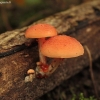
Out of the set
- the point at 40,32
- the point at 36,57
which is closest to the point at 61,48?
the point at 40,32

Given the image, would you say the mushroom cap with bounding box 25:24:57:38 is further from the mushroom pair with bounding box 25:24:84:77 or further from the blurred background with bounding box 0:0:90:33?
the blurred background with bounding box 0:0:90:33

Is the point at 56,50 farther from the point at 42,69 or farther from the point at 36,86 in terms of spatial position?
the point at 36,86

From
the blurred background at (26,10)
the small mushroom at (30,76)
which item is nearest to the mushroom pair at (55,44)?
the small mushroom at (30,76)

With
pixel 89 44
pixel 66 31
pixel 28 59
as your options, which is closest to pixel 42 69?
pixel 28 59

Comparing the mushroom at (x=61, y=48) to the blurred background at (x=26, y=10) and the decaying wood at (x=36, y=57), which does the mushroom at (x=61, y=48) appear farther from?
the blurred background at (x=26, y=10)

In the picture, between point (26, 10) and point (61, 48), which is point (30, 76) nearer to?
point (61, 48)

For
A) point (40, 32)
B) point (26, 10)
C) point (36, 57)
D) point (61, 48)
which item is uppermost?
point (40, 32)
